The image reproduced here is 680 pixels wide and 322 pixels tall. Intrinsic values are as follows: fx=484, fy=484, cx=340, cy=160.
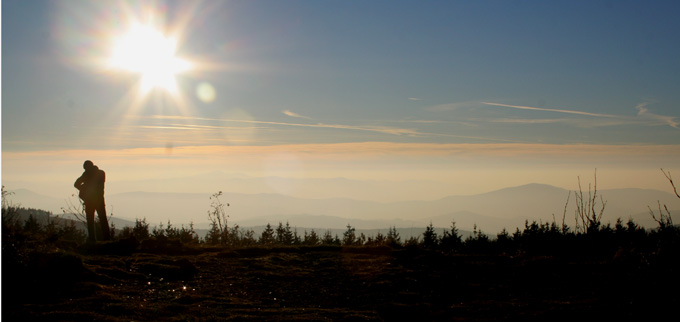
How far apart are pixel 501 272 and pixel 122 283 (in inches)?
260

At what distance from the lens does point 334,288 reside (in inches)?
327

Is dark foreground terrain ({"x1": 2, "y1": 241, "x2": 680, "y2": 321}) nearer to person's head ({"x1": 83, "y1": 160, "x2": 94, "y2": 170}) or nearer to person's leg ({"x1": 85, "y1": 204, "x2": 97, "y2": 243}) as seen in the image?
person's leg ({"x1": 85, "y1": 204, "x2": 97, "y2": 243})

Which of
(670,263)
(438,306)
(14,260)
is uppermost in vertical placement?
(14,260)

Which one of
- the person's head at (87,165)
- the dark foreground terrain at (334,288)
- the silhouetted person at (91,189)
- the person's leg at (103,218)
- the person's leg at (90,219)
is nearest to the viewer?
the dark foreground terrain at (334,288)

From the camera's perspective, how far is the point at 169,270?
887 cm

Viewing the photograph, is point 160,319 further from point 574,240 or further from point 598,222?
point 598,222

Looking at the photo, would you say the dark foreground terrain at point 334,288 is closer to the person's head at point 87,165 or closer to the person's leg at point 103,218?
the person's leg at point 103,218

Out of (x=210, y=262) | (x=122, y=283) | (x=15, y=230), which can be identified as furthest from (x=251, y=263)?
(x=15, y=230)

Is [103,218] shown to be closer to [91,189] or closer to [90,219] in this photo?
[90,219]

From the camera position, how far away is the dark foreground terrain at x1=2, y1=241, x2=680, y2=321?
5.90 metres

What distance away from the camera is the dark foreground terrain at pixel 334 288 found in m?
5.90

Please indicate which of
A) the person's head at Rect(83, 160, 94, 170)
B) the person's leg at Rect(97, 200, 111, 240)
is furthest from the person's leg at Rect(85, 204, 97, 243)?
the person's head at Rect(83, 160, 94, 170)

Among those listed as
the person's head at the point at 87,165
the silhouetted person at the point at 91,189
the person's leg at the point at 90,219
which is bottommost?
the person's leg at the point at 90,219

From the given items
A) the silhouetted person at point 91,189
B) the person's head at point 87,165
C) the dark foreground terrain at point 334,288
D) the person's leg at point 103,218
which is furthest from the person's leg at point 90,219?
the dark foreground terrain at point 334,288
